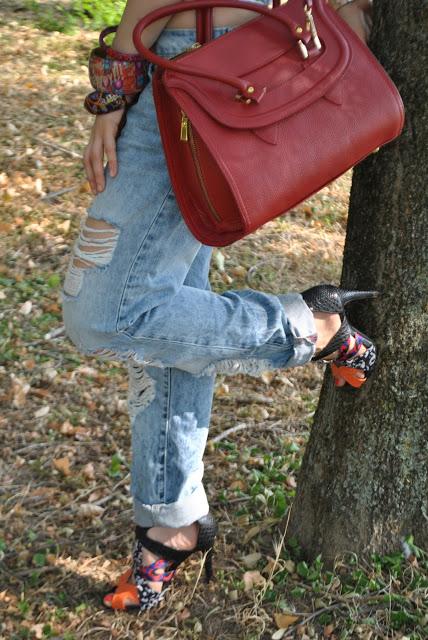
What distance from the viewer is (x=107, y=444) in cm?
296

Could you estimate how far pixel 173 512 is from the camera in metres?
2.26

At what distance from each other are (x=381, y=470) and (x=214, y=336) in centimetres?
56

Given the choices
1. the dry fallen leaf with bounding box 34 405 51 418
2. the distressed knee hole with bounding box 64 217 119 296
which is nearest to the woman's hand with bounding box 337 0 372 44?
the distressed knee hole with bounding box 64 217 119 296

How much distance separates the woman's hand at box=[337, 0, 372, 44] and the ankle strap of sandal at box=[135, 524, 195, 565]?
53.9 inches

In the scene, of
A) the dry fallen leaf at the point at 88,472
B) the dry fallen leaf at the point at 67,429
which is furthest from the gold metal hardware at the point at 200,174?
the dry fallen leaf at the point at 67,429

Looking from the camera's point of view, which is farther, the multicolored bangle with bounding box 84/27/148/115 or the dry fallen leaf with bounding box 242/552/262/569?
A: the dry fallen leaf with bounding box 242/552/262/569

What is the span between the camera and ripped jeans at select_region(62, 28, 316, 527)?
190cm

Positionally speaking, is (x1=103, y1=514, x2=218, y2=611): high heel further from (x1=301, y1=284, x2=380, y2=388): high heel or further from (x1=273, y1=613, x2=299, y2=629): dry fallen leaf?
(x1=301, y1=284, x2=380, y2=388): high heel

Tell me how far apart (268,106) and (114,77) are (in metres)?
0.37

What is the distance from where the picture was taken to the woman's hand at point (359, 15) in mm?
1922

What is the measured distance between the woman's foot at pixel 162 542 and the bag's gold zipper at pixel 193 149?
36.3 inches

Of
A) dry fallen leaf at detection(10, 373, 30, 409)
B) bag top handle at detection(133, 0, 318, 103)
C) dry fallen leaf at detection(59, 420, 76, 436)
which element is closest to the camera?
bag top handle at detection(133, 0, 318, 103)

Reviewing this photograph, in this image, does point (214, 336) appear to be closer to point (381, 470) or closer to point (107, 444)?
point (381, 470)

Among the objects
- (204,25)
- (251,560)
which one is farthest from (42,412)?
(204,25)
